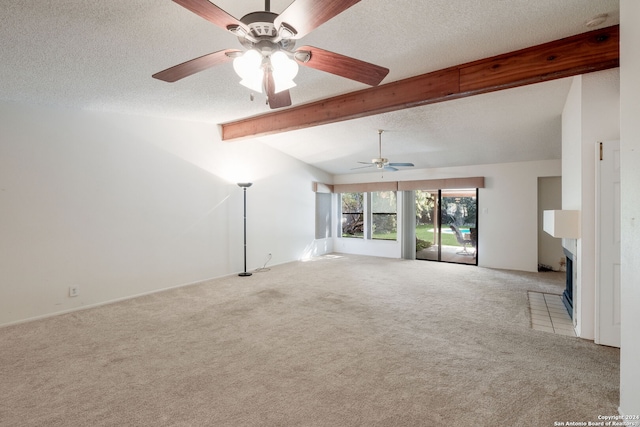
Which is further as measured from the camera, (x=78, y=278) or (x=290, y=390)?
(x=78, y=278)

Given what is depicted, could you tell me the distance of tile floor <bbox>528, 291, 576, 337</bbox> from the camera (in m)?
3.14

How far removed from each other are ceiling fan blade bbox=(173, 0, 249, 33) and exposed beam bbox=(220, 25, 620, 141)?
227cm

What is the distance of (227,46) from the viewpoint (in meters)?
2.49

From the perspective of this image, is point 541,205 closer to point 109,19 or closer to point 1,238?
point 109,19

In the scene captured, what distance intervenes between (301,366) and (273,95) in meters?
2.09

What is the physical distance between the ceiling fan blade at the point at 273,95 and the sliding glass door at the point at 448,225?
18.9 ft

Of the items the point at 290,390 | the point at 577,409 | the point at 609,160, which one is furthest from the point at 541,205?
the point at 290,390

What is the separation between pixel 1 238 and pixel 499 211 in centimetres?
786

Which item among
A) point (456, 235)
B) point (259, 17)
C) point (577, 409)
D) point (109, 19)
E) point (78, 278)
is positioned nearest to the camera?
point (259, 17)

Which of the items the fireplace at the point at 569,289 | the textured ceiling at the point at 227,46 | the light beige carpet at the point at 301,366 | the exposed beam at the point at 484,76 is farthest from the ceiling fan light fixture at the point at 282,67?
the fireplace at the point at 569,289

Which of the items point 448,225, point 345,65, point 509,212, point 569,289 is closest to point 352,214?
point 448,225

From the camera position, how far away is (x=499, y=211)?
20.7 ft

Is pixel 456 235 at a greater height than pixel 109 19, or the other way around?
pixel 109 19

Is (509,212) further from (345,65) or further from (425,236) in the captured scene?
(345,65)
